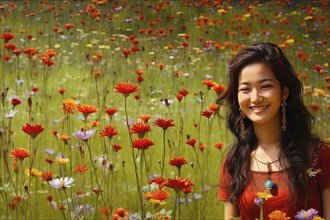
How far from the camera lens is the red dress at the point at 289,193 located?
6.15 feet

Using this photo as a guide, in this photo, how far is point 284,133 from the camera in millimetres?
2000

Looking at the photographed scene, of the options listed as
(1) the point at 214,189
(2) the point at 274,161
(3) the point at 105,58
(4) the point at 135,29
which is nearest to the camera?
(2) the point at 274,161

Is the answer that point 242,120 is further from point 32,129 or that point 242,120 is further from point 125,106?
point 32,129

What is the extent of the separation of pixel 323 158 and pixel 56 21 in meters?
5.36

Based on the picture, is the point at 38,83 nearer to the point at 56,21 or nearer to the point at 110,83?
the point at 110,83

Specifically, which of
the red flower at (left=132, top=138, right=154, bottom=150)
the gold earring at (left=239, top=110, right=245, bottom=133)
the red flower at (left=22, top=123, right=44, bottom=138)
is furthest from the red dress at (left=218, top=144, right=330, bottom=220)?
the red flower at (left=22, top=123, right=44, bottom=138)

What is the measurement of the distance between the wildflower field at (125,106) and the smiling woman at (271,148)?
19cm

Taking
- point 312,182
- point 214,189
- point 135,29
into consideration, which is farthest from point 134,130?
point 135,29

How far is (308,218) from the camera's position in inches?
51.1

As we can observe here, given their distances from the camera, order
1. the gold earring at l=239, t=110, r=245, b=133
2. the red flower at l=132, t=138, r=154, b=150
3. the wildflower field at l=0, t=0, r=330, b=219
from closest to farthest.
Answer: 1. the red flower at l=132, t=138, r=154, b=150
2. the gold earring at l=239, t=110, r=245, b=133
3. the wildflower field at l=0, t=0, r=330, b=219

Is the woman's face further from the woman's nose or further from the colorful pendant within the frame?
the colorful pendant

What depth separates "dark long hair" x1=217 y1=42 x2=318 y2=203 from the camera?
75.0 inches

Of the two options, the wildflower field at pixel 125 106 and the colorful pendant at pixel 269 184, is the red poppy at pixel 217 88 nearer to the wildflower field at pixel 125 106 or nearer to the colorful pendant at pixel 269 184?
the wildflower field at pixel 125 106

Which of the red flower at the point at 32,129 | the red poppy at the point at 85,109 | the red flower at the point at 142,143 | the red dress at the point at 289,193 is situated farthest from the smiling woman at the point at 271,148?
the red flower at the point at 32,129
